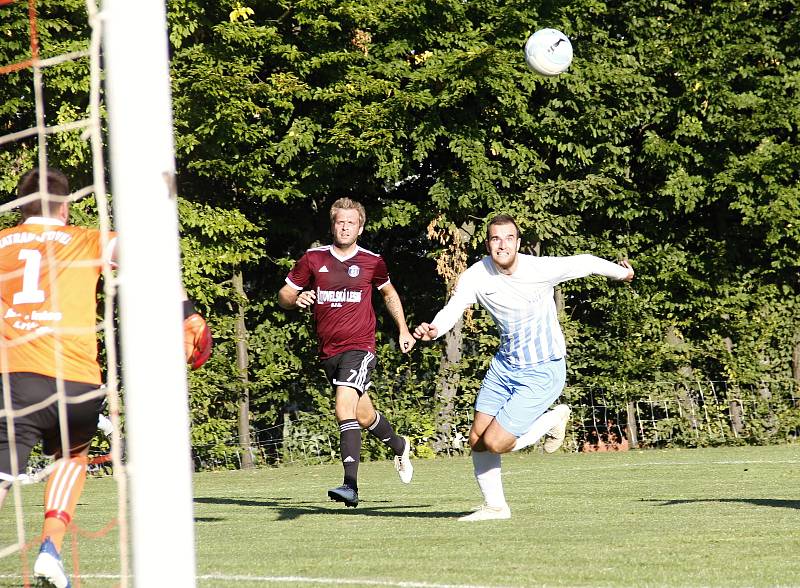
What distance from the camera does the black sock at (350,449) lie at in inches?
354

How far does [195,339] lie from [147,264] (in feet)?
4.50

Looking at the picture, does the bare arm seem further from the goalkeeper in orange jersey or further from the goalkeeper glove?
the goalkeeper glove

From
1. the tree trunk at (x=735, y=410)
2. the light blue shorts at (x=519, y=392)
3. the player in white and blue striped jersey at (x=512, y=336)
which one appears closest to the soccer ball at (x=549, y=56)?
the player in white and blue striped jersey at (x=512, y=336)

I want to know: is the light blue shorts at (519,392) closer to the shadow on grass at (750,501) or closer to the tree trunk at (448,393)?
the shadow on grass at (750,501)

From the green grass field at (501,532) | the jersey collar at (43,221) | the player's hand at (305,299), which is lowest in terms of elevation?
the green grass field at (501,532)

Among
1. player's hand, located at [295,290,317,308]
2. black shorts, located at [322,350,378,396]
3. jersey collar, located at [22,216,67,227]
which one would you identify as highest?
jersey collar, located at [22,216,67,227]

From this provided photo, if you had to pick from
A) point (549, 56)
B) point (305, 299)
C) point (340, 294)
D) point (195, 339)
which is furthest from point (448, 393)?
point (195, 339)

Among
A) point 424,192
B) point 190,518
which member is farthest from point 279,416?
point 190,518

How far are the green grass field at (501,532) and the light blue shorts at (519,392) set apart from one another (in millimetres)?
666

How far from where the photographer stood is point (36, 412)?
5402 millimetres

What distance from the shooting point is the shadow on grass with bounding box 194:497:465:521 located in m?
8.85

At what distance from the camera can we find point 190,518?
3746mm

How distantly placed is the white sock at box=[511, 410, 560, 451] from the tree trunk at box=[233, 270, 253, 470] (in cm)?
1044

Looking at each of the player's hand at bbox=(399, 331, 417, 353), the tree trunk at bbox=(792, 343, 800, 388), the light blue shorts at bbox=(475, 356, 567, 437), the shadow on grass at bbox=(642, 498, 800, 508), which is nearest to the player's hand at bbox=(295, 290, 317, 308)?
the player's hand at bbox=(399, 331, 417, 353)
